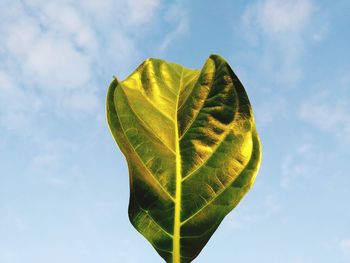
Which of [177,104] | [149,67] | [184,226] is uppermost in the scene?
[149,67]

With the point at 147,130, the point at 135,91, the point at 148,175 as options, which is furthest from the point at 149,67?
the point at 148,175

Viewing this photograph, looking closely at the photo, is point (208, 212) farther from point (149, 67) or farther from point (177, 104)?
point (149, 67)

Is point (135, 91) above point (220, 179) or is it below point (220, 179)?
above

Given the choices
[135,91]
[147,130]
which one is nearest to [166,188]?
[147,130]

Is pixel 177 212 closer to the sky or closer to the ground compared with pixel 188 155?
closer to the ground

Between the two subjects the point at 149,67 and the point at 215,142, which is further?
the point at 149,67

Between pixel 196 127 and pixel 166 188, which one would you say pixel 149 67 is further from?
pixel 166 188
